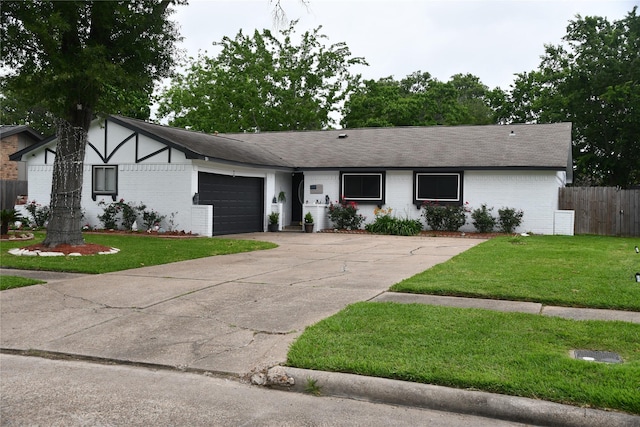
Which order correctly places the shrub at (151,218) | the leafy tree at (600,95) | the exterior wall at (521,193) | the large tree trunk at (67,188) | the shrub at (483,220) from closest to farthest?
the large tree trunk at (67,188)
the shrub at (151,218)
the exterior wall at (521,193)
the shrub at (483,220)
the leafy tree at (600,95)

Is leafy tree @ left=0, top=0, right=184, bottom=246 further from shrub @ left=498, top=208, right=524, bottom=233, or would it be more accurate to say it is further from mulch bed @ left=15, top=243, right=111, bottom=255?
shrub @ left=498, top=208, right=524, bottom=233

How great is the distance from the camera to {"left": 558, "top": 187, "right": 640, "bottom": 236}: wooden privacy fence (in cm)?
2053

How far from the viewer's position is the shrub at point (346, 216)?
22.7 m

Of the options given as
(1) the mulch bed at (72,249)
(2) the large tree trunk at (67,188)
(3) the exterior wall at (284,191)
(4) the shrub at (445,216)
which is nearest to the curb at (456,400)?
(1) the mulch bed at (72,249)

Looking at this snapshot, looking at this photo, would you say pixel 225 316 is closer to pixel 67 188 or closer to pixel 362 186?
pixel 67 188

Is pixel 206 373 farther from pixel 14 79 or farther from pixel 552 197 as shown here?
pixel 552 197

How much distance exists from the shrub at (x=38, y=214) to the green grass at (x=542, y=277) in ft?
51.9

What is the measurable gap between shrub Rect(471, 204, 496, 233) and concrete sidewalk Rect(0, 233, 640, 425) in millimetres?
9865

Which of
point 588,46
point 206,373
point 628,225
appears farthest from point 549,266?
point 588,46

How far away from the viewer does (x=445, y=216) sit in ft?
69.9

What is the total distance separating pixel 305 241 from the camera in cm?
1800

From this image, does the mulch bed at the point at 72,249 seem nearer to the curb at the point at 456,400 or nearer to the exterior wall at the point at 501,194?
the curb at the point at 456,400

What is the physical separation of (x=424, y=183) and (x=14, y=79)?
1470 centimetres

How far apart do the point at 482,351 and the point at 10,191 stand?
25.7m
